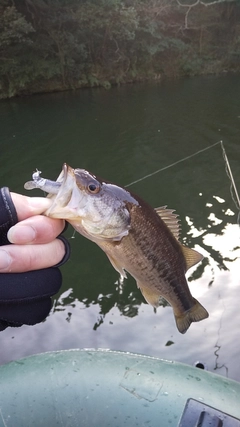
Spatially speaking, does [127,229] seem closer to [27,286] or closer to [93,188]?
[93,188]

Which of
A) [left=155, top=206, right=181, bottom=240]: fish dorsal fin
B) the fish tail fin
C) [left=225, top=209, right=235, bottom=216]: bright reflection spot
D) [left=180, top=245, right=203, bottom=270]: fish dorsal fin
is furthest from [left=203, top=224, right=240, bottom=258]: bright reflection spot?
[left=155, top=206, right=181, bottom=240]: fish dorsal fin

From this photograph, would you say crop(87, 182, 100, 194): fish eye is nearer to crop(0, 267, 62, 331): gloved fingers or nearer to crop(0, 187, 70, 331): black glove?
crop(0, 187, 70, 331): black glove

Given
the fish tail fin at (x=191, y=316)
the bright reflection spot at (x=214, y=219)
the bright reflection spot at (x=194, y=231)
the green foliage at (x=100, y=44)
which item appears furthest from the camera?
the green foliage at (x=100, y=44)

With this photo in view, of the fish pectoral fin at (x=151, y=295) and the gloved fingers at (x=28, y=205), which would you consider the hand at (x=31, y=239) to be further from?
the fish pectoral fin at (x=151, y=295)

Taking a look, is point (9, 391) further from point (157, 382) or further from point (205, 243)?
point (205, 243)

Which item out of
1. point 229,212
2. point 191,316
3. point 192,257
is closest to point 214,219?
point 229,212

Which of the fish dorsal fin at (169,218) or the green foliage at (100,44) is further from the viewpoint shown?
the green foliage at (100,44)

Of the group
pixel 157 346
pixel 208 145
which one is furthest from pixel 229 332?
pixel 208 145

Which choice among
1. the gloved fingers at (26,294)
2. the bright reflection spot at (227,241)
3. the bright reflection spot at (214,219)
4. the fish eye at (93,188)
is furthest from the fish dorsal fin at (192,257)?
the bright reflection spot at (214,219)
